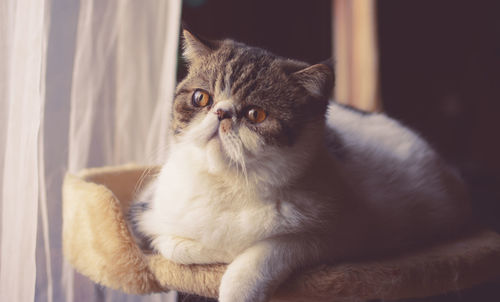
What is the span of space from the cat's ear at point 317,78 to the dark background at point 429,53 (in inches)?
65.6

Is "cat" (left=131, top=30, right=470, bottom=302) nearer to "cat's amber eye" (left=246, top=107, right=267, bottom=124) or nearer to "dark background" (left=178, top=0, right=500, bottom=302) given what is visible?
"cat's amber eye" (left=246, top=107, right=267, bottom=124)

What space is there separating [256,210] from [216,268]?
0.50ft

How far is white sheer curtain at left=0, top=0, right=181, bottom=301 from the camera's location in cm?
87

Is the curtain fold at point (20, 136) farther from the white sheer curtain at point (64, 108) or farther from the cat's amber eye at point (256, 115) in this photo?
the cat's amber eye at point (256, 115)

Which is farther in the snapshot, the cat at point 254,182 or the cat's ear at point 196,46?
the cat's ear at point 196,46

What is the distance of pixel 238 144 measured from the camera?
0.84 metres

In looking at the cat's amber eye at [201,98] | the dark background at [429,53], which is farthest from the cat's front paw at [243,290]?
the dark background at [429,53]

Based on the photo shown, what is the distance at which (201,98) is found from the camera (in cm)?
91

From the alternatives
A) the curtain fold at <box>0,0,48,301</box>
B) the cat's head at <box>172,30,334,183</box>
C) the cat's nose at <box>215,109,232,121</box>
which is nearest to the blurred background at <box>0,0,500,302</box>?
the curtain fold at <box>0,0,48,301</box>

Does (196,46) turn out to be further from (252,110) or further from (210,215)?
(210,215)

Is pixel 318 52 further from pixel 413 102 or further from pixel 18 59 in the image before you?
pixel 18 59

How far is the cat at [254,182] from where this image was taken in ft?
2.78

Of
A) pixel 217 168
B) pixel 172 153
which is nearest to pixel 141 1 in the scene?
pixel 172 153

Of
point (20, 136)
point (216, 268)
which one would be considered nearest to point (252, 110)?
point (216, 268)
